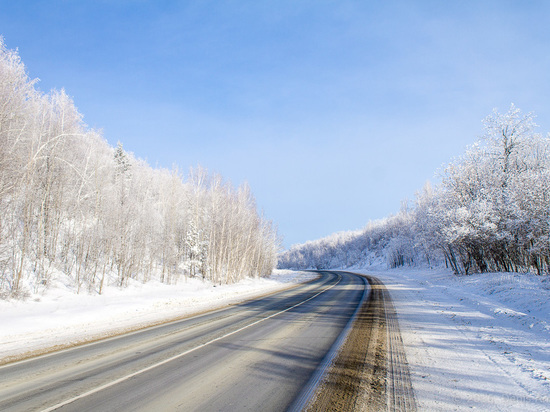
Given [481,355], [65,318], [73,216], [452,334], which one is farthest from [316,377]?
[73,216]

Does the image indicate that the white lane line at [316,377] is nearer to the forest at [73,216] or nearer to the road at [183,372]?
the road at [183,372]

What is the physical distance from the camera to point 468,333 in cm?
791

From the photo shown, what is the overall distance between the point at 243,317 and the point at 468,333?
7.76 meters

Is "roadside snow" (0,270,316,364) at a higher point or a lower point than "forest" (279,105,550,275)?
lower

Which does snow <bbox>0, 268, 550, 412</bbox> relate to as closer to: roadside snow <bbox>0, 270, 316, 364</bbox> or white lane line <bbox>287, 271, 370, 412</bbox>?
roadside snow <bbox>0, 270, 316, 364</bbox>

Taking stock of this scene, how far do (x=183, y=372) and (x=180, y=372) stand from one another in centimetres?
6

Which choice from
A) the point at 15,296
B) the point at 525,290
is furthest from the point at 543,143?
the point at 15,296

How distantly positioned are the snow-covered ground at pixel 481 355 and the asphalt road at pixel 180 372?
197 cm

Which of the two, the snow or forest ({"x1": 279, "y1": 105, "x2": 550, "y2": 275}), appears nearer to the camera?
the snow

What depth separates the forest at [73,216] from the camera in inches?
539

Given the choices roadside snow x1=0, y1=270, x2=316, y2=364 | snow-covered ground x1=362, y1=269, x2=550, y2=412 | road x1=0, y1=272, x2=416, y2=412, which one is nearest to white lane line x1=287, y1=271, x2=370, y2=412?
road x1=0, y1=272, x2=416, y2=412

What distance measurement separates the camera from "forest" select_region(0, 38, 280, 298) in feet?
44.9

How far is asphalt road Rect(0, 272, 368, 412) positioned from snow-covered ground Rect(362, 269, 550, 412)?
1.97 meters

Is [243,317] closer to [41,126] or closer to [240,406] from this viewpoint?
[240,406]
